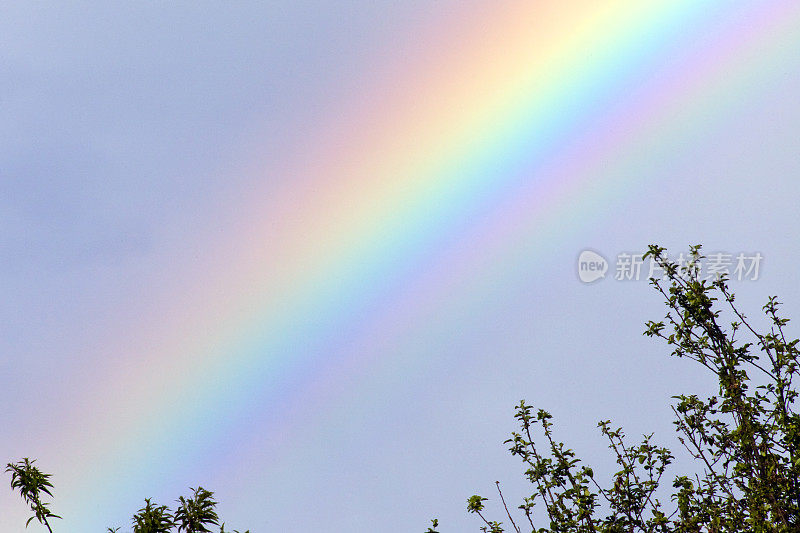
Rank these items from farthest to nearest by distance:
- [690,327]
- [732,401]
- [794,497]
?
[690,327] < [732,401] < [794,497]

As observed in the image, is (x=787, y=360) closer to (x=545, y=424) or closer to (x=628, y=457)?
(x=628, y=457)

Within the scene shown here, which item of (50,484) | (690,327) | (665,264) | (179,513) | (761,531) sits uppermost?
(665,264)

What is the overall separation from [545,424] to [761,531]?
274 cm

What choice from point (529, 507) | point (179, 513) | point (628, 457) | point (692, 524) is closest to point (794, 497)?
point (692, 524)

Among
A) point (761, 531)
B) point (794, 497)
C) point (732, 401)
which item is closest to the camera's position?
point (761, 531)

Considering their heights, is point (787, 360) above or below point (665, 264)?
below

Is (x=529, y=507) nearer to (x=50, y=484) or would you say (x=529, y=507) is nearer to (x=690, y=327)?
(x=690, y=327)

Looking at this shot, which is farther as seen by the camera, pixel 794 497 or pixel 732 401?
pixel 732 401

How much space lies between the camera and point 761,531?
7633mm

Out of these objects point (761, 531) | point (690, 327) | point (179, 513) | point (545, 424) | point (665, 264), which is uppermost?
point (665, 264)

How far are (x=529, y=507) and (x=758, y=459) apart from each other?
248cm

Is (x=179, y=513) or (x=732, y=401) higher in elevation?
(x=732, y=401)

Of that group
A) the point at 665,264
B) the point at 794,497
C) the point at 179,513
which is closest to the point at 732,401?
the point at 794,497

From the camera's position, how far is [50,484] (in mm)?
8055
